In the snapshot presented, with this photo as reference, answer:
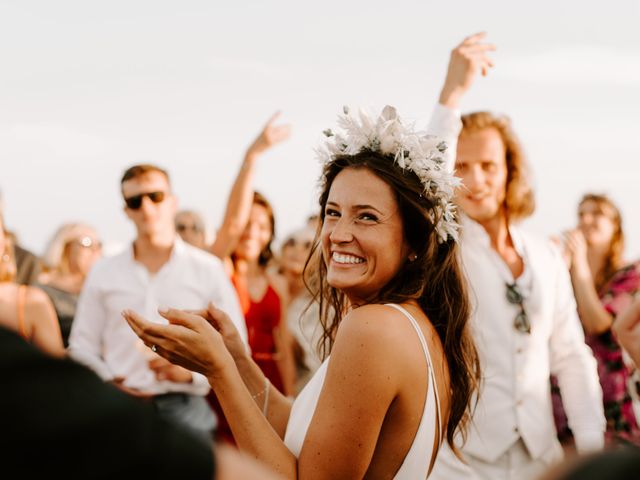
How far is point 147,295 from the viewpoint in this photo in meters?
5.83

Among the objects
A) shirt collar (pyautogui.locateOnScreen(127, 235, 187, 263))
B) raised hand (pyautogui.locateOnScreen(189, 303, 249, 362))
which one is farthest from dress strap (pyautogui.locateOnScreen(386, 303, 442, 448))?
shirt collar (pyautogui.locateOnScreen(127, 235, 187, 263))

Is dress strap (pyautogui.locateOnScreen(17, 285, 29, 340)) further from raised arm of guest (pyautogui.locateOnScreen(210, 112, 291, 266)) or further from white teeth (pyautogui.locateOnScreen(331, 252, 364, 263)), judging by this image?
white teeth (pyautogui.locateOnScreen(331, 252, 364, 263))

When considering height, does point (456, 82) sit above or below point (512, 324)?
above

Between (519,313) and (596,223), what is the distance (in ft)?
12.6

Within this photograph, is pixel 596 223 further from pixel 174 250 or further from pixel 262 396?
pixel 262 396

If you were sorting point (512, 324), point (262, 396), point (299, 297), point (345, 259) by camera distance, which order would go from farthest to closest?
point (299, 297) < point (512, 324) < point (262, 396) < point (345, 259)

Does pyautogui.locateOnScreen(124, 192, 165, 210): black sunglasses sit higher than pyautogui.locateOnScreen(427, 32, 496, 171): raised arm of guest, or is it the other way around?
pyautogui.locateOnScreen(427, 32, 496, 171): raised arm of guest

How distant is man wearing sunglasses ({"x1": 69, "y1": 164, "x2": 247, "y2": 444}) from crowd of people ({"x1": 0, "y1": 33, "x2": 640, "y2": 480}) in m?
0.01

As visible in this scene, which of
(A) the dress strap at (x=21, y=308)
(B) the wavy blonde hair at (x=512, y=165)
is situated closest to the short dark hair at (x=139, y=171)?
(A) the dress strap at (x=21, y=308)

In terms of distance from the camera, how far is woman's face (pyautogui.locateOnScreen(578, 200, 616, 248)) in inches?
299

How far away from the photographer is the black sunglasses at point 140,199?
6.01 meters

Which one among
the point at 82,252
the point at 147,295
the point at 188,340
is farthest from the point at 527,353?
the point at 82,252

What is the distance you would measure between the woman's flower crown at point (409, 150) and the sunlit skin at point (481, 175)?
120 cm

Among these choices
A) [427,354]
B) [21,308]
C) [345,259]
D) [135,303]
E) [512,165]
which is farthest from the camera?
[135,303]
